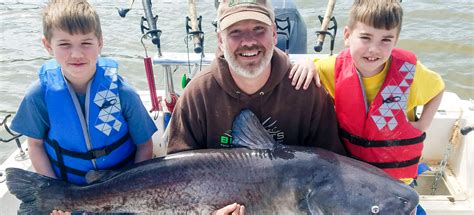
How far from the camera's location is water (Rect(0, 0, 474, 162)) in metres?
7.52

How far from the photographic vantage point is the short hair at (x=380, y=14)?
2.64 meters

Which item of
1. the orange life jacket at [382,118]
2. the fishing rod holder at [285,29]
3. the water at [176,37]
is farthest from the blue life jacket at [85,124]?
the water at [176,37]

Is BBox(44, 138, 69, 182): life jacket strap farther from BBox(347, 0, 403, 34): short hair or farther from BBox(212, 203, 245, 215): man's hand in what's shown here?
BBox(347, 0, 403, 34): short hair

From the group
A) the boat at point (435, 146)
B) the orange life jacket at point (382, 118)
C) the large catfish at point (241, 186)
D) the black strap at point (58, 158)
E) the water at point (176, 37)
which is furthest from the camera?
the water at point (176, 37)

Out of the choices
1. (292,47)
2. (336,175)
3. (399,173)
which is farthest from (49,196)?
(292,47)

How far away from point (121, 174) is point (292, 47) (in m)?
2.64

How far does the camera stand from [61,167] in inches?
118

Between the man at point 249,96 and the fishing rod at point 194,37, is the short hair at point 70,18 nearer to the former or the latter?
the man at point 249,96

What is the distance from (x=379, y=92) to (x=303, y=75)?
550mm

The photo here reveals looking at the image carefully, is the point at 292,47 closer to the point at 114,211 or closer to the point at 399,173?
the point at 399,173

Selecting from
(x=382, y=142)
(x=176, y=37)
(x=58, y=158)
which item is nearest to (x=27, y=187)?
(x=58, y=158)

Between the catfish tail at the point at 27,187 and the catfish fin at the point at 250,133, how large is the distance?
47.2 inches

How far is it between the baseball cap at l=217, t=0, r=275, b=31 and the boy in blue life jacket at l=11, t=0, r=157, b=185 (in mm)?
857

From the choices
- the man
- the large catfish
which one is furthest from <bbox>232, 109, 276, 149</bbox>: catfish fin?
the man
